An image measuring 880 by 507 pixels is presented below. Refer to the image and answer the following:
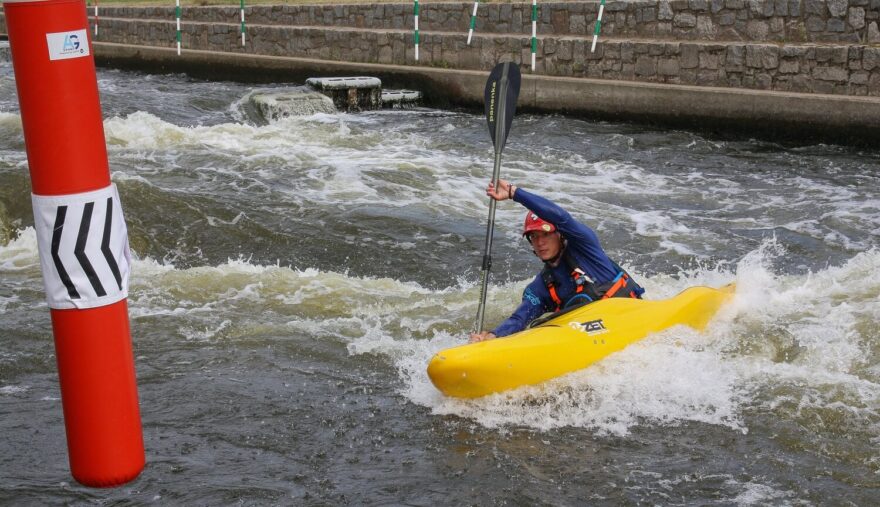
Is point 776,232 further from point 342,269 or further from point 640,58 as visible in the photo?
point 640,58

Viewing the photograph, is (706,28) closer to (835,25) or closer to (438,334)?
(835,25)

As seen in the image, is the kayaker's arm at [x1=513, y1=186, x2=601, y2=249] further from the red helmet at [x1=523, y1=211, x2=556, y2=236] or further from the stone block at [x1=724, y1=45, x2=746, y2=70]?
the stone block at [x1=724, y1=45, x2=746, y2=70]

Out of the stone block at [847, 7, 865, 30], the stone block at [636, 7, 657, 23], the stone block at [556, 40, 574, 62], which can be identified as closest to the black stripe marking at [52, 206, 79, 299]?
the stone block at [847, 7, 865, 30]

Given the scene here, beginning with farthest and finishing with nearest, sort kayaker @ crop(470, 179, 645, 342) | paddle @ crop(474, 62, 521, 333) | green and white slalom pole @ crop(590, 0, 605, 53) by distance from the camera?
green and white slalom pole @ crop(590, 0, 605, 53) → paddle @ crop(474, 62, 521, 333) → kayaker @ crop(470, 179, 645, 342)

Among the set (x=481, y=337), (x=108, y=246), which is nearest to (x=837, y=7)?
(x=481, y=337)

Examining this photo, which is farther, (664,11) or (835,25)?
(664,11)

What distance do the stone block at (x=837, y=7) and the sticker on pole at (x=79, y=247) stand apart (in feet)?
32.2

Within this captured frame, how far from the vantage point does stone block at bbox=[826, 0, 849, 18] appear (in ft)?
34.0

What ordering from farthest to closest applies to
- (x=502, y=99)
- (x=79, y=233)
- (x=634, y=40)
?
(x=634, y=40)
(x=502, y=99)
(x=79, y=233)

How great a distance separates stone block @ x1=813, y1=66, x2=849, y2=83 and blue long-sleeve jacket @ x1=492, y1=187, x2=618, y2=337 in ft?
21.1

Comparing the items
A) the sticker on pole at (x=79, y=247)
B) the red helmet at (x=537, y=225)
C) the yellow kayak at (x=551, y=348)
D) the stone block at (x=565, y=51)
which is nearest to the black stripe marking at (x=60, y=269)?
the sticker on pole at (x=79, y=247)

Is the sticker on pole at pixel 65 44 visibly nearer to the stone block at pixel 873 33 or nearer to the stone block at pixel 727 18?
the stone block at pixel 873 33

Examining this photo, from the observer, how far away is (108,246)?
2.28 meters

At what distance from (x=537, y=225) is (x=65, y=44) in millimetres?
2840
